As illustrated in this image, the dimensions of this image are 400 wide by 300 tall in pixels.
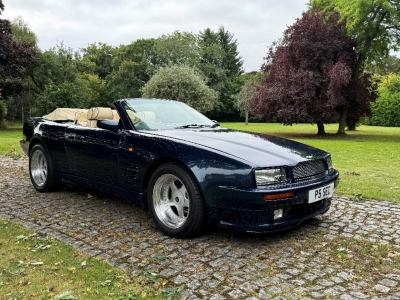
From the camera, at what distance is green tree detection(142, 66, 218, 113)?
107 feet

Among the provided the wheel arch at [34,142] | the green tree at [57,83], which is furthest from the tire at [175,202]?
the green tree at [57,83]

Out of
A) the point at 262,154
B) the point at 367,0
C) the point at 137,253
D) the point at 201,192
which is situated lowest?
the point at 137,253

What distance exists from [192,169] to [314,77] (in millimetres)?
18543

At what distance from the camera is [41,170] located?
5691 mm

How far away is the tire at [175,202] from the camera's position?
3.44 metres

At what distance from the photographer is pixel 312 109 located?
20469 millimetres

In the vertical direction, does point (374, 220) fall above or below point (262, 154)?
below

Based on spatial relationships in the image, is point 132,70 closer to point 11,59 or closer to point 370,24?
point 11,59

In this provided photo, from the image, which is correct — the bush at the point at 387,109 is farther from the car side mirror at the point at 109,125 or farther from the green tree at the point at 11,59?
the car side mirror at the point at 109,125

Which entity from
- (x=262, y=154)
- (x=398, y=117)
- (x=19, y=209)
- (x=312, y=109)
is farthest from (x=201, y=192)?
(x=398, y=117)

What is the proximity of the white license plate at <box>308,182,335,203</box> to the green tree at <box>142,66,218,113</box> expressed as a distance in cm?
2921

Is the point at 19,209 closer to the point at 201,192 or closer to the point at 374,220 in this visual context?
the point at 201,192

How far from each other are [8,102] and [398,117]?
37.6 metres

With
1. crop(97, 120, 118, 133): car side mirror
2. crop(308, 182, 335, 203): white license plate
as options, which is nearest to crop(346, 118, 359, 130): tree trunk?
crop(308, 182, 335, 203): white license plate
